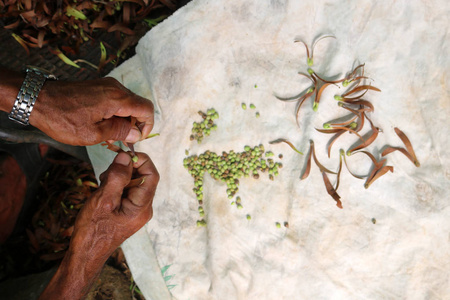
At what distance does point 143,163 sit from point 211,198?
524 millimetres

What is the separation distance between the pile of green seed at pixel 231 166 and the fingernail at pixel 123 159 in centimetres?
49

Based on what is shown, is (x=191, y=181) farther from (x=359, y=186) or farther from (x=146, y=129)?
(x=359, y=186)

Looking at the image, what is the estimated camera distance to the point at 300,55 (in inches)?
73.9

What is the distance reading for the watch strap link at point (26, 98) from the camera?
4.64ft

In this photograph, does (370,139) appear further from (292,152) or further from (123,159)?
(123,159)

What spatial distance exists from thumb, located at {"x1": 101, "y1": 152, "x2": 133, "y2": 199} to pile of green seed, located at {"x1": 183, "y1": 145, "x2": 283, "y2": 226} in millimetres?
521

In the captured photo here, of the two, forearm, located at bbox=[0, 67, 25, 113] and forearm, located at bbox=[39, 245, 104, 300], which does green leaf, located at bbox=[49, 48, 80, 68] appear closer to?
forearm, located at bbox=[0, 67, 25, 113]

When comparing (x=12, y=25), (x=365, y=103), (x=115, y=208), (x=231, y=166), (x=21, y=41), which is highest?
(x=12, y=25)

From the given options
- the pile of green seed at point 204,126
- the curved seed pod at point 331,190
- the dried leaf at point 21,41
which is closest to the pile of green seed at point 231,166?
the pile of green seed at point 204,126

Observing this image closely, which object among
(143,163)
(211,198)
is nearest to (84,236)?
(143,163)

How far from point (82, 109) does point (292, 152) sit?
1.17m

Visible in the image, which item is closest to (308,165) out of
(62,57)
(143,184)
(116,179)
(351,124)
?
(351,124)

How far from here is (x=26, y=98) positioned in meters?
1.42

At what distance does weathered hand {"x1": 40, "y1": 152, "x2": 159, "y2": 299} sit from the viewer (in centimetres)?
151
